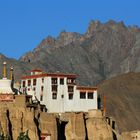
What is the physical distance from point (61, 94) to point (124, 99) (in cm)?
5160

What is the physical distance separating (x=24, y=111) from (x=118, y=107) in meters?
57.8

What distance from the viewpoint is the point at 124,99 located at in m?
155

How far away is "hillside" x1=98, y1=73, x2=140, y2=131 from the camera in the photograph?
141375 millimetres

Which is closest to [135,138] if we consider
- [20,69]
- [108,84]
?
[108,84]

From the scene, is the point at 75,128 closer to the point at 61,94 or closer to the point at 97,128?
the point at 97,128

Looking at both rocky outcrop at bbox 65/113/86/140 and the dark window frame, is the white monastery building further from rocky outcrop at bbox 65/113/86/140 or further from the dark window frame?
rocky outcrop at bbox 65/113/86/140

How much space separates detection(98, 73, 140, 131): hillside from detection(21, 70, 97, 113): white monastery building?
30426 millimetres

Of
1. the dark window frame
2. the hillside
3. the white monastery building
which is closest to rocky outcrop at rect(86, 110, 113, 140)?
the white monastery building

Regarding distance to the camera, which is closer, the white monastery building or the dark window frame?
the white monastery building

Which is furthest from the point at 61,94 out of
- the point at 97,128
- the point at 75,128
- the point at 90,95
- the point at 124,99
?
the point at 124,99

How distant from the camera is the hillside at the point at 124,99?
141 metres

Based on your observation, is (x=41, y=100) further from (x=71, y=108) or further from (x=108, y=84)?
(x=108, y=84)

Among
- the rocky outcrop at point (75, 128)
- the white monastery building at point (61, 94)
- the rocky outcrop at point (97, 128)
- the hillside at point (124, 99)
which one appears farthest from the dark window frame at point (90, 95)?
the hillside at point (124, 99)

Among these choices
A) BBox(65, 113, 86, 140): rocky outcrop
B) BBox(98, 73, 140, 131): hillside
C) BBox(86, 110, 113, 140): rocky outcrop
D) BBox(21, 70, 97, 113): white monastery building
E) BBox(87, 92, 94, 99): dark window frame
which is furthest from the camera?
BBox(98, 73, 140, 131): hillside
